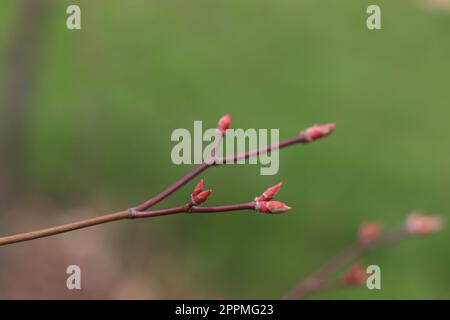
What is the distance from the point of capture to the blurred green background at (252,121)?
4855 millimetres

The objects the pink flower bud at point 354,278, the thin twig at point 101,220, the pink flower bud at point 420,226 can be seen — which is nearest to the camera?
the thin twig at point 101,220

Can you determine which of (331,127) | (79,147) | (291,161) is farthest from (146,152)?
(331,127)

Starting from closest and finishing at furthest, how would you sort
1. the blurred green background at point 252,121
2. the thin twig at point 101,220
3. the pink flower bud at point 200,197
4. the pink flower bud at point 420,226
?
the thin twig at point 101,220 → the pink flower bud at point 200,197 → the pink flower bud at point 420,226 → the blurred green background at point 252,121

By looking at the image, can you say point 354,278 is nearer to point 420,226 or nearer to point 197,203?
point 420,226

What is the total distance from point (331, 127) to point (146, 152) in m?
3.88

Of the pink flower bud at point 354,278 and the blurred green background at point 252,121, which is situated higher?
the blurred green background at point 252,121

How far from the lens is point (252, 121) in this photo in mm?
5832

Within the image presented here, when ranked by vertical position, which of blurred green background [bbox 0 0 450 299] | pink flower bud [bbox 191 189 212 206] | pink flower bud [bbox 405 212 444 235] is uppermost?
blurred green background [bbox 0 0 450 299]

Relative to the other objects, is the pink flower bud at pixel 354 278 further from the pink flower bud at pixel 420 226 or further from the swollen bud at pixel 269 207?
the swollen bud at pixel 269 207

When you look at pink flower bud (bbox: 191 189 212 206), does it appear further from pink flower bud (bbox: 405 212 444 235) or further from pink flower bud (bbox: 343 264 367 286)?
pink flower bud (bbox: 405 212 444 235)

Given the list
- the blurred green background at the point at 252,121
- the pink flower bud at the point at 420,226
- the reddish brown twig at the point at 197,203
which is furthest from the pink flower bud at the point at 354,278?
the blurred green background at the point at 252,121

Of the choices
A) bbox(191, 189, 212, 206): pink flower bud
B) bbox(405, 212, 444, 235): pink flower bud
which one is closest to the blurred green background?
bbox(405, 212, 444, 235): pink flower bud

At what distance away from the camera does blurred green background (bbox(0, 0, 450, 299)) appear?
486 centimetres
